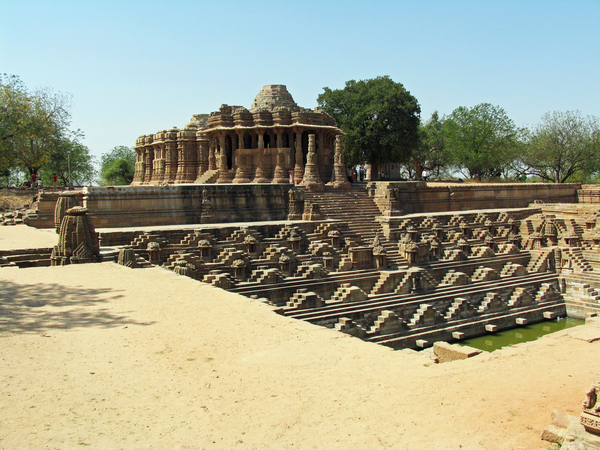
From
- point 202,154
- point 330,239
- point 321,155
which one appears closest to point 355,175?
point 321,155

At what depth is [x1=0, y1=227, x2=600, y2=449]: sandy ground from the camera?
4.36m

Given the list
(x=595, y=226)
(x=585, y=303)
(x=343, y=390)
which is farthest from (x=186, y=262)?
(x=595, y=226)

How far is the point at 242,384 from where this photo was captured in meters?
5.39

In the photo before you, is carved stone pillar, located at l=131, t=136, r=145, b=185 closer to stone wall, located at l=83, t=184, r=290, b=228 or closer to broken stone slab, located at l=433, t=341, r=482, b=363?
stone wall, located at l=83, t=184, r=290, b=228

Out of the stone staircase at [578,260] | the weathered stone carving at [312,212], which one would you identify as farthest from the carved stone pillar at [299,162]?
the stone staircase at [578,260]

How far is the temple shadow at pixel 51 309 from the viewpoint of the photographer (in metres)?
7.07

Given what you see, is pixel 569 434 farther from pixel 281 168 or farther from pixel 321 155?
pixel 321 155

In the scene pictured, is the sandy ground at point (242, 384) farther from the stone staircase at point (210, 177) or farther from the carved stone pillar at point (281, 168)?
the stone staircase at point (210, 177)

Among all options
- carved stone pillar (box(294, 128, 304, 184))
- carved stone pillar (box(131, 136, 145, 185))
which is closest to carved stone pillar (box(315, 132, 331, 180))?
carved stone pillar (box(294, 128, 304, 184))

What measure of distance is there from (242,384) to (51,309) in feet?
13.4

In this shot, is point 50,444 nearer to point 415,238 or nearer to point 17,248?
point 17,248

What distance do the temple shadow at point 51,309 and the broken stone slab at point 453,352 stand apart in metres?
4.49

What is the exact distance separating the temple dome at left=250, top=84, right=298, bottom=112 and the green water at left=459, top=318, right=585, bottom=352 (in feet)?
54.5

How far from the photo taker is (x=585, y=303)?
17.1 metres
